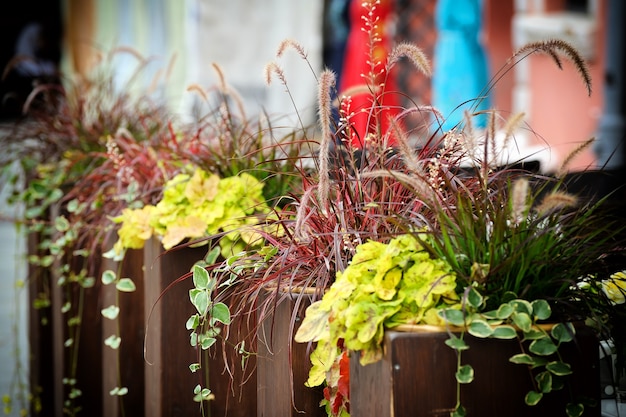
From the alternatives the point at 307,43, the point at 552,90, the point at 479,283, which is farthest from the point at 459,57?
the point at 479,283

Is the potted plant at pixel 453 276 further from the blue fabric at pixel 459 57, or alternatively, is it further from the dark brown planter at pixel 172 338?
the blue fabric at pixel 459 57

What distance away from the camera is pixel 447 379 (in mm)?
1212

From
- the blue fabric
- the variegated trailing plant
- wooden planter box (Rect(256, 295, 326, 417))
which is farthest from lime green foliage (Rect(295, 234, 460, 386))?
the blue fabric

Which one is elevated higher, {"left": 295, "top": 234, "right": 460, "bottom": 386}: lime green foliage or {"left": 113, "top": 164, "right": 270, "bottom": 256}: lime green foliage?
{"left": 113, "top": 164, "right": 270, "bottom": 256}: lime green foliage

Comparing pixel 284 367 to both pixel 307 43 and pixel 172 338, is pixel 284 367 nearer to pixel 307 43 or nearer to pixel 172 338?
pixel 172 338

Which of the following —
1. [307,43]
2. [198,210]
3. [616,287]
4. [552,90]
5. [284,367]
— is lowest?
[284,367]

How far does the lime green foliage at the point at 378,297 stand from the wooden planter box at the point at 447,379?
0.03m

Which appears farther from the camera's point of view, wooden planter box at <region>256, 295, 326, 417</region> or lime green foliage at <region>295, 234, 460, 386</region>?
wooden planter box at <region>256, 295, 326, 417</region>

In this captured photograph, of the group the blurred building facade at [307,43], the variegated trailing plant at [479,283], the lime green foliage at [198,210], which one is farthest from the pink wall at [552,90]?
the variegated trailing plant at [479,283]

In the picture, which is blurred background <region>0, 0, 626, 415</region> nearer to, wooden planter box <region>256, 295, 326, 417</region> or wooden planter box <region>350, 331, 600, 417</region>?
wooden planter box <region>256, 295, 326, 417</region>

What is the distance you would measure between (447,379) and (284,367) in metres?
0.37

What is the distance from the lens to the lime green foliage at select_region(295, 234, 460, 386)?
124 centimetres

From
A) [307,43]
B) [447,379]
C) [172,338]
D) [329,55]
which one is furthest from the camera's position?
[329,55]

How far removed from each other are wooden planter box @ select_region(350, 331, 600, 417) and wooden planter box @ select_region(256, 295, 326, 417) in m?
0.27
